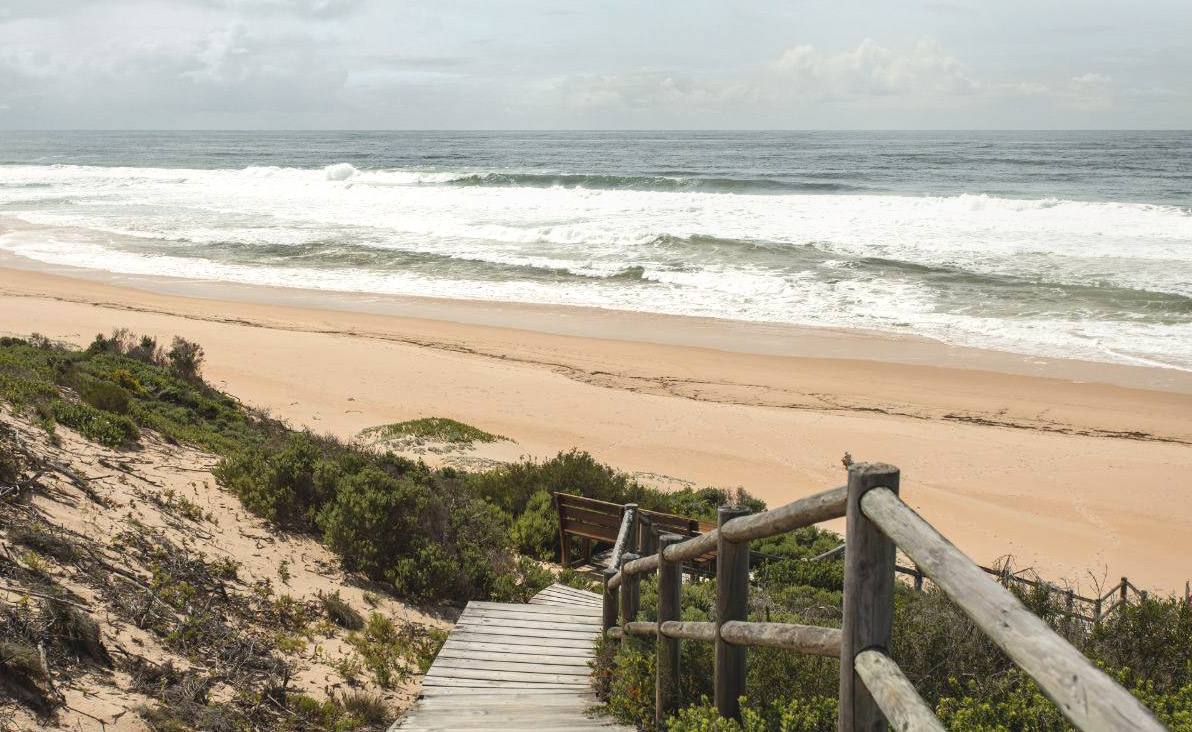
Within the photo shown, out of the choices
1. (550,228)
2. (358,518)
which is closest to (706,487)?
(358,518)

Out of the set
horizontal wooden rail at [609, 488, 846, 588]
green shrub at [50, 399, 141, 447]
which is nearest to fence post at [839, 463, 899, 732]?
horizontal wooden rail at [609, 488, 846, 588]

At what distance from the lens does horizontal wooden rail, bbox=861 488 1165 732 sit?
1445mm

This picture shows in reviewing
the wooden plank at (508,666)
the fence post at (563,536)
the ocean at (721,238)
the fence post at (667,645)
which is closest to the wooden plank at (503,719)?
the fence post at (667,645)

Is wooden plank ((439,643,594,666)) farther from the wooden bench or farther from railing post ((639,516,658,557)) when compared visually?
the wooden bench

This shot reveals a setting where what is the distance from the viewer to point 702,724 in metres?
3.27

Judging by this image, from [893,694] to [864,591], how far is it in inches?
11.4

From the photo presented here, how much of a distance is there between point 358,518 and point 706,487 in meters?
5.98

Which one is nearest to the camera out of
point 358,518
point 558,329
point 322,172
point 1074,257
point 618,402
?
point 358,518

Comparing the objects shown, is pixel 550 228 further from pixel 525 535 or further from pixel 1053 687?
pixel 1053 687

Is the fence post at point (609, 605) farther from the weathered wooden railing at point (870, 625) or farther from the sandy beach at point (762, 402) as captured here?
the sandy beach at point (762, 402)

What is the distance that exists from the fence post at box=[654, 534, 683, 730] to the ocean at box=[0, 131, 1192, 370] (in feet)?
57.7

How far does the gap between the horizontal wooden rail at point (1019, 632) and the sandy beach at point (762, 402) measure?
870 centimetres

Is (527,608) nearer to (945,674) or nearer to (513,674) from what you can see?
(513,674)

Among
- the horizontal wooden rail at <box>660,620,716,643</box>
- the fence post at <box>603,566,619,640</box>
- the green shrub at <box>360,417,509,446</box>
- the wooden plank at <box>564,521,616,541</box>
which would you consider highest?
the horizontal wooden rail at <box>660,620,716,643</box>
